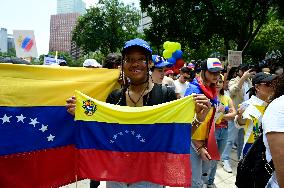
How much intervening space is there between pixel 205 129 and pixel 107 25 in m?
50.0

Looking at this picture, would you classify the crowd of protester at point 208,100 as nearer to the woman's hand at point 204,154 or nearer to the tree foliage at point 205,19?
the woman's hand at point 204,154

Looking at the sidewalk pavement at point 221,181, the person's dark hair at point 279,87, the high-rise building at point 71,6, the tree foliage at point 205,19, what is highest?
the high-rise building at point 71,6

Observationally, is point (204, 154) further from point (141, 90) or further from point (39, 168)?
point (39, 168)

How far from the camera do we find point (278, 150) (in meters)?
1.68

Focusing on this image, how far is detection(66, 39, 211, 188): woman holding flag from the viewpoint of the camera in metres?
2.59

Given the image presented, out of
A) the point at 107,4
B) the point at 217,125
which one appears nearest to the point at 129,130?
the point at 217,125

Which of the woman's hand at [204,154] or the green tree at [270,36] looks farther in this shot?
the green tree at [270,36]

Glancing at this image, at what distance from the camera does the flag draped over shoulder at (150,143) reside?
2.58 metres

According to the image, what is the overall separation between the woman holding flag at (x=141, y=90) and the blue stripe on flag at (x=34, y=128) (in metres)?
0.35

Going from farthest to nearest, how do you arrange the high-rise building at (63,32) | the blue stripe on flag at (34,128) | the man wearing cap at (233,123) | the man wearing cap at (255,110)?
the high-rise building at (63,32)
the man wearing cap at (233,123)
the man wearing cap at (255,110)
the blue stripe on flag at (34,128)

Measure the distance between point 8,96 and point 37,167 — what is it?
630 mm

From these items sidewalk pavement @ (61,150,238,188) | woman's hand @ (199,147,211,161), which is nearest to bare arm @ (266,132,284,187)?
woman's hand @ (199,147,211,161)

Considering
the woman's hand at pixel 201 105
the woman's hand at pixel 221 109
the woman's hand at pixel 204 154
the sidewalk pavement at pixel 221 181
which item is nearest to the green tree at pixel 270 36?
the sidewalk pavement at pixel 221 181

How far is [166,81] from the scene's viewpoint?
782cm
